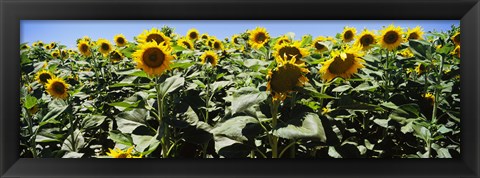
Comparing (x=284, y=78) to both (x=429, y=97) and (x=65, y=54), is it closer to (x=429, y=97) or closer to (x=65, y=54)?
(x=429, y=97)

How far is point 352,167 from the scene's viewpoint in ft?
3.87

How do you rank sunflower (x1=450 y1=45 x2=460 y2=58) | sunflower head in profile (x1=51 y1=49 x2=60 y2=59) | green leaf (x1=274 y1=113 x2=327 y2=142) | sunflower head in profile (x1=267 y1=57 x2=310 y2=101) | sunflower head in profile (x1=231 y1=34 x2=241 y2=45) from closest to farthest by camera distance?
green leaf (x1=274 y1=113 x2=327 y2=142) → sunflower head in profile (x1=267 y1=57 x2=310 y2=101) → sunflower (x1=450 y1=45 x2=460 y2=58) → sunflower head in profile (x1=231 y1=34 x2=241 y2=45) → sunflower head in profile (x1=51 y1=49 x2=60 y2=59)

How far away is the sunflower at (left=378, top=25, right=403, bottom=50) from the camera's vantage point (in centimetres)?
145

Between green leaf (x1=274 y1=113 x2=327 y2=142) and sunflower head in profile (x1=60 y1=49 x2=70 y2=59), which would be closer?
green leaf (x1=274 y1=113 x2=327 y2=142)

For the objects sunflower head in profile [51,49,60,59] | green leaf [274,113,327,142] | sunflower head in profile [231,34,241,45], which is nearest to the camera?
green leaf [274,113,327,142]

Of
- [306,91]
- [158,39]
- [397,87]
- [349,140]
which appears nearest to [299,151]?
[349,140]

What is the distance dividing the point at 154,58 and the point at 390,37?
91 centimetres

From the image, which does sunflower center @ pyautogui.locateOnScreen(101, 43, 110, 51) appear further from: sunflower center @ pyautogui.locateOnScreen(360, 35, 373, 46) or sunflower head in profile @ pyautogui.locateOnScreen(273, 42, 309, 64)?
sunflower center @ pyautogui.locateOnScreen(360, 35, 373, 46)

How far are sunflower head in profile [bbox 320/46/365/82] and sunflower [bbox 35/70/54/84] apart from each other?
111 centimetres

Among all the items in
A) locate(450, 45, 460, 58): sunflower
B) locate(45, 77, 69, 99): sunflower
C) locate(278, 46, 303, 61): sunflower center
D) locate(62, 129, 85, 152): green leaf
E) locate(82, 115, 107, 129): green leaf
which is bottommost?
locate(62, 129, 85, 152): green leaf

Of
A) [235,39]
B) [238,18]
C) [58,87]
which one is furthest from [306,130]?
[58,87]

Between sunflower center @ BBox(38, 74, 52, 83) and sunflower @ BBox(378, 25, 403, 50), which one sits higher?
sunflower @ BBox(378, 25, 403, 50)

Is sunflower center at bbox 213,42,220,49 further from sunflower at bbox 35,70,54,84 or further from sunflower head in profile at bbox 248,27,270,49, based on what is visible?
sunflower at bbox 35,70,54,84

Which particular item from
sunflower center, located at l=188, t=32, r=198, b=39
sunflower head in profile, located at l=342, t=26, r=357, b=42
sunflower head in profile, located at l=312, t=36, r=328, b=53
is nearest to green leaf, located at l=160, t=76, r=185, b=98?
sunflower center, located at l=188, t=32, r=198, b=39
